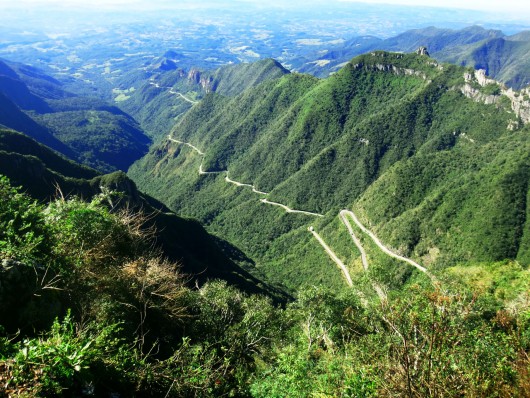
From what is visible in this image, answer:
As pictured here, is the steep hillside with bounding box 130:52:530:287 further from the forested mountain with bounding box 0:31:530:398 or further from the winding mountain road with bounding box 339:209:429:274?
the winding mountain road with bounding box 339:209:429:274

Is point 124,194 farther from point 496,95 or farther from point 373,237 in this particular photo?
point 496,95

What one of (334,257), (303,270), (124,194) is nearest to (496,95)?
(334,257)

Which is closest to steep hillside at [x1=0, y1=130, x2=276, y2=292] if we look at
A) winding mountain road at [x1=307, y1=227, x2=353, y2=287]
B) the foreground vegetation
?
winding mountain road at [x1=307, y1=227, x2=353, y2=287]

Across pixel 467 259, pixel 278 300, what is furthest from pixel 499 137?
pixel 278 300

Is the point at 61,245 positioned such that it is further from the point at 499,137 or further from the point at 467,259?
the point at 499,137

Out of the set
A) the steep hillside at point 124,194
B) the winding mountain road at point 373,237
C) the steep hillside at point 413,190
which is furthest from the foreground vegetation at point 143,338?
the steep hillside at point 413,190

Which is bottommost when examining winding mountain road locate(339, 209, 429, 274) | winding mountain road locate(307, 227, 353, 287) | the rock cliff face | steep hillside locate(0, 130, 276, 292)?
winding mountain road locate(307, 227, 353, 287)
